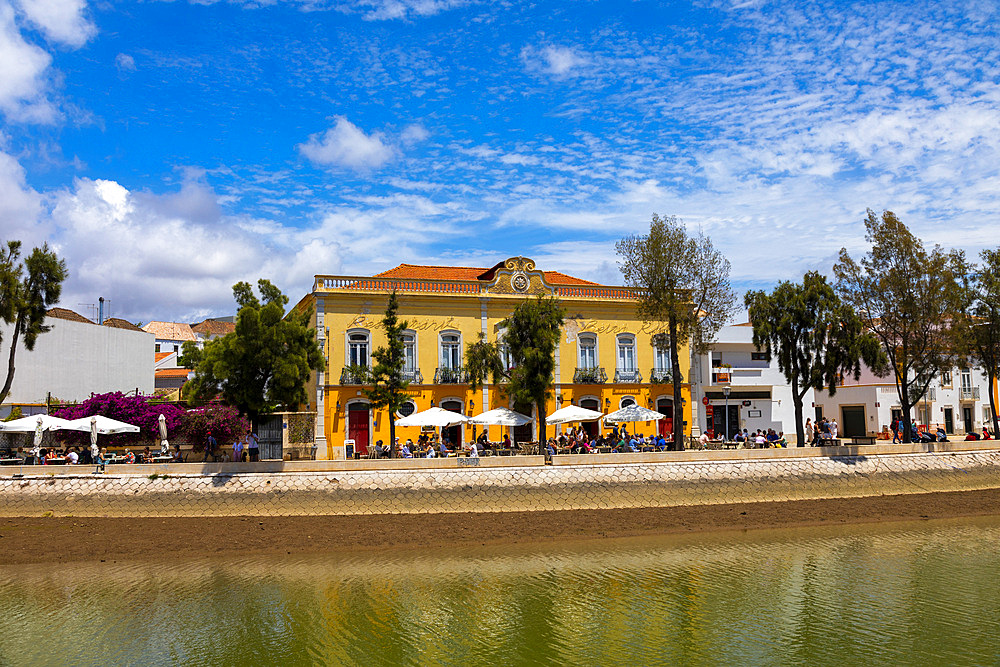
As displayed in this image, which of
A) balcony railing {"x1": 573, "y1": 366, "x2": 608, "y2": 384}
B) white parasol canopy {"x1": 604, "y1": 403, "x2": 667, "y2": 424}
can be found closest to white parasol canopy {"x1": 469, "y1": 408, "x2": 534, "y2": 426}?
white parasol canopy {"x1": 604, "y1": 403, "x2": 667, "y2": 424}

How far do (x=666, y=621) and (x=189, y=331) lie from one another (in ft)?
257

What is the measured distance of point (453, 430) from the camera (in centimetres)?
3450

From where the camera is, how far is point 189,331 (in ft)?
276

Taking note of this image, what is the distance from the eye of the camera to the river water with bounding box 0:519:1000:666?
45.0ft

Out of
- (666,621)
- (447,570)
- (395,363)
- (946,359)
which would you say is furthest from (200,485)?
(946,359)

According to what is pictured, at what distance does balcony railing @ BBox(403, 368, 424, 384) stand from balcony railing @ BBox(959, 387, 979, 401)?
107ft

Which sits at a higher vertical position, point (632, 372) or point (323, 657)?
point (632, 372)

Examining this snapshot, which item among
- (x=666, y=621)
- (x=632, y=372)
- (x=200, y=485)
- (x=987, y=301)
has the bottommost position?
(x=666, y=621)

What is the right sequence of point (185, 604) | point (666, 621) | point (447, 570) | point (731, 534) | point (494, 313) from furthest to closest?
point (494, 313) < point (731, 534) < point (447, 570) < point (185, 604) < point (666, 621)

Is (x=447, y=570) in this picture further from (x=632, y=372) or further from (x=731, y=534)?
(x=632, y=372)

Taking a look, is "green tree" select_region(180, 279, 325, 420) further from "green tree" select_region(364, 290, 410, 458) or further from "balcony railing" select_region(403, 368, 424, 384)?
"balcony railing" select_region(403, 368, 424, 384)

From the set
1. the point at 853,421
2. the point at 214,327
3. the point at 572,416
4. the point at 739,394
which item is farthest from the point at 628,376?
the point at 214,327

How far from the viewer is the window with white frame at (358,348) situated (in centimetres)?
3350

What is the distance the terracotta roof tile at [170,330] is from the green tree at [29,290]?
181 ft
